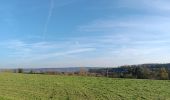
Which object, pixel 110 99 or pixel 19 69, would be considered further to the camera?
pixel 19 69

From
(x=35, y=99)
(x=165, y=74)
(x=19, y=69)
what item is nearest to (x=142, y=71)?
(x=165, y=74)

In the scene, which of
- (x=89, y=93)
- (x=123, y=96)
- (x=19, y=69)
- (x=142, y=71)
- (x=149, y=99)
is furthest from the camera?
(x=19, y=69)

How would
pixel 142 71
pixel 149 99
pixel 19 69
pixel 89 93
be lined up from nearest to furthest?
pixel 149 99, pixel 89 93, pixel 142 71, pixel 19 69

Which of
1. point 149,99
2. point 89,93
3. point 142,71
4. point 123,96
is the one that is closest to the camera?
point 149,99

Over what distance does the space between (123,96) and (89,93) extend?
3.31 m

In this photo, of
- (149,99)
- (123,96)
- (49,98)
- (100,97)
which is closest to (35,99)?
(49,98)

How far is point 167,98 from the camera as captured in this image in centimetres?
2255

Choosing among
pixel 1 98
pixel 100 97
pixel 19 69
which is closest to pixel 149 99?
pixel 100 97

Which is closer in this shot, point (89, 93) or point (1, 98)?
point (1, 98)

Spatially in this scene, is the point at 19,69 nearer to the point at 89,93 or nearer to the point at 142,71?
the point at 142,71

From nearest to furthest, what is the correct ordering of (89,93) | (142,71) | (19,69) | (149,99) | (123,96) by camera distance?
(149,99), (123,96), (89,93), (142,71), (19,69)

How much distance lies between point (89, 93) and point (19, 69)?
215 ft

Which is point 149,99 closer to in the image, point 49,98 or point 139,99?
point 139,99

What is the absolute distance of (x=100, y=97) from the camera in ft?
77.4
